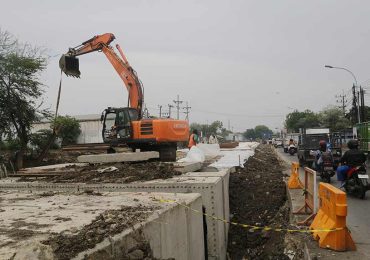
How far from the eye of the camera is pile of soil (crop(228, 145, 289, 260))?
8359 millimetres

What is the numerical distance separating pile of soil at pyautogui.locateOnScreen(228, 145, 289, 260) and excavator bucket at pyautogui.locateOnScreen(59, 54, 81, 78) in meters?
6.47

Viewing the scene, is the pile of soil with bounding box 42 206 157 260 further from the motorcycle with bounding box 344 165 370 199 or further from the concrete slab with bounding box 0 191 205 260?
the motorcycle with bounding box 344 165 370 199

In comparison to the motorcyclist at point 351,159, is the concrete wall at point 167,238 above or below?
below

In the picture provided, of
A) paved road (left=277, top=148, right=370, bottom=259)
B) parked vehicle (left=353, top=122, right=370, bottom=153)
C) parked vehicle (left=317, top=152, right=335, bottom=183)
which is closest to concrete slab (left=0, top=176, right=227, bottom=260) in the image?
paved road (left=277, top=148, right=370, bottom=259)

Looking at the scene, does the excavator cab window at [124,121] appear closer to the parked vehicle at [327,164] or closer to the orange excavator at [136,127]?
the orange excavator at [136,127]

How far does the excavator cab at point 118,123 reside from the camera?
12.7 metres

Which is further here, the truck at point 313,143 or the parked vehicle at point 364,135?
the parked vehicle at point 364,135

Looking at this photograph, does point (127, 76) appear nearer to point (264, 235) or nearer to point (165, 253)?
point (264, 235)

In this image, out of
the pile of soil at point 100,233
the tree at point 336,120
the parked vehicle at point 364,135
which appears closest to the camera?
the pile of soil at point 100,233

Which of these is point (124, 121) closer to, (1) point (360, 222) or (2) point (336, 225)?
(1) point (360, 222)

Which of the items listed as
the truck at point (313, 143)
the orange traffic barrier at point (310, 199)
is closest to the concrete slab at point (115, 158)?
the orange traffic barrier at point (310, 199)

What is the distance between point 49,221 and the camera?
434 cm

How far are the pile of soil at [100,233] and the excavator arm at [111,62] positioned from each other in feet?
30.0

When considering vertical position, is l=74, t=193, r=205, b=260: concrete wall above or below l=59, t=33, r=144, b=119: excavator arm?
below
